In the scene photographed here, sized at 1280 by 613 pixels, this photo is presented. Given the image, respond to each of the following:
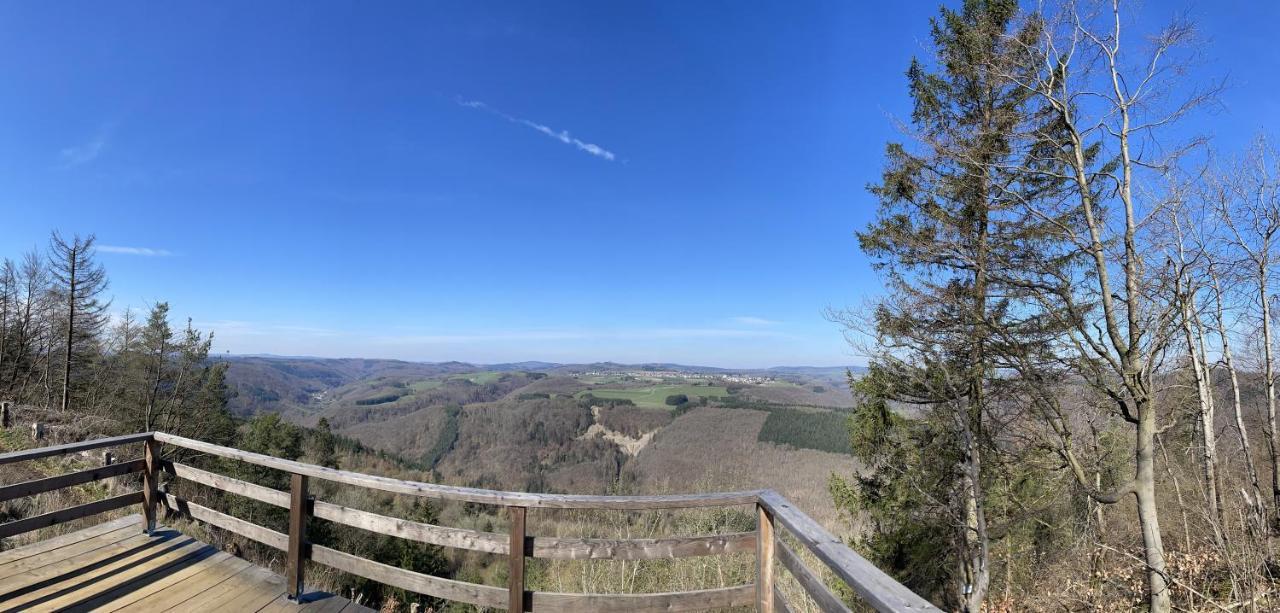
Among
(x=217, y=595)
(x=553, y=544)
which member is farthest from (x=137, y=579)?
(x=553, y=544)

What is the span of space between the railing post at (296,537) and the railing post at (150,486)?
190cm

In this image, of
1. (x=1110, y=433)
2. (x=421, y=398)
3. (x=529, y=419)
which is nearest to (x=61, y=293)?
(x=1110, y=433)

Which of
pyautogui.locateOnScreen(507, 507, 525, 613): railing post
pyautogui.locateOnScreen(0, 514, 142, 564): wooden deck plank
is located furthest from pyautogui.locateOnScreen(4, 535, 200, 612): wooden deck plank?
pyautogui.locateOnScreen(507, 507, 525, 613): railing post

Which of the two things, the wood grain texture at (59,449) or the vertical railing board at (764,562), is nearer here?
the vertical railing board at (764,562)

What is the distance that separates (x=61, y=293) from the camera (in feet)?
60.0

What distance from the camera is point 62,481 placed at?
11.8 feet

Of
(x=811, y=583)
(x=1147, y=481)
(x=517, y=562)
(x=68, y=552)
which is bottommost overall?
(x=1147, y=481)

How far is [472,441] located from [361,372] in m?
144

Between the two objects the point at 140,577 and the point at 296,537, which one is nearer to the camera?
the point at 296,537

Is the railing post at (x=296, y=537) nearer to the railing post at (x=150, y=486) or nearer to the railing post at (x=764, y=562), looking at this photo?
the railing post at (x=150, y=486)

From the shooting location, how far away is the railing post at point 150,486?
4008 millimetres

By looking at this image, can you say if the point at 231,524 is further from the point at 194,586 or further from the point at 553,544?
the point at 553,544

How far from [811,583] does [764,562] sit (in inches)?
22.5

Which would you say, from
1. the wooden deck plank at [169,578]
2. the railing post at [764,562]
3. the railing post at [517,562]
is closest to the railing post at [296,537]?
the wooden deck plank at [169,578]
